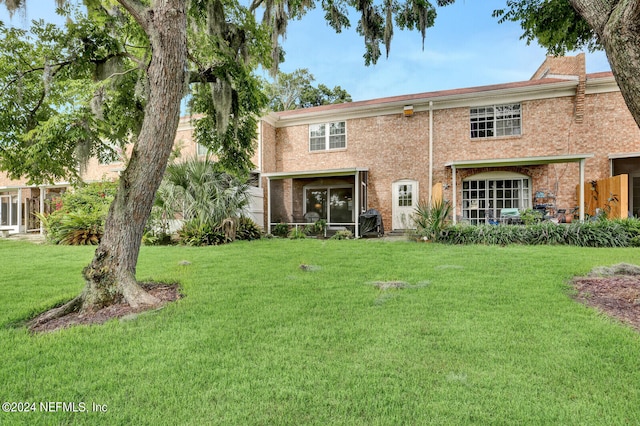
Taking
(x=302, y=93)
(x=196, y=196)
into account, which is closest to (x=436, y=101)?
(x=196, y=196)

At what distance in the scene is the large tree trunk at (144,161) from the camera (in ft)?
13.0

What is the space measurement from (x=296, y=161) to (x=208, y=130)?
8363 mm

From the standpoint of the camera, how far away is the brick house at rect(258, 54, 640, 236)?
11.5 metres

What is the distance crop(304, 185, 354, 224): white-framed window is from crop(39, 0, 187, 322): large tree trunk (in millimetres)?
10955

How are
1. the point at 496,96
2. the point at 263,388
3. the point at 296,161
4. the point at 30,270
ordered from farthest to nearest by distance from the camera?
the point at 296,161 < the point at 496,96 < the point at 30,270 < the point at 263,388

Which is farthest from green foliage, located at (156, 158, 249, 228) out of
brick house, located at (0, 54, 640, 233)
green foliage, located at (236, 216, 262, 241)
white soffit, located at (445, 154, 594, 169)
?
white soffit, located at (445, 154, 594, 169)

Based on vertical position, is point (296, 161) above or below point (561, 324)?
above

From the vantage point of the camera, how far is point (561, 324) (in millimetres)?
3295

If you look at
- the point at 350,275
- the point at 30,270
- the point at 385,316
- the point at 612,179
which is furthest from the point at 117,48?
the point at 612,179

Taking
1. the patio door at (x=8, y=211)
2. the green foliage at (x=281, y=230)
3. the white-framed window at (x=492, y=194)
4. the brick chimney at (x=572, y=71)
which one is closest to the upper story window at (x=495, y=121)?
the white-framed window at (x=492, y=194)

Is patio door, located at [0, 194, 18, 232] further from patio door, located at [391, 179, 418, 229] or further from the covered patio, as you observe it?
patio door, located at [391, 179, 418, 229]

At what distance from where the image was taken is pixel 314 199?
15.4 metres

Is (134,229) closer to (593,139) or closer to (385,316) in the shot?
(385,316)

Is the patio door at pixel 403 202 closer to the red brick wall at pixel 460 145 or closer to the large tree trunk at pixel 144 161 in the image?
the red brick wall at pixel 460 145
